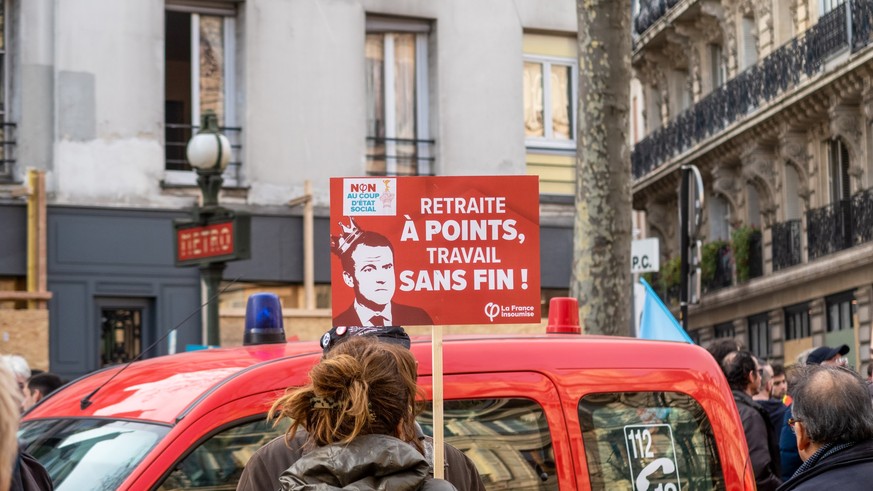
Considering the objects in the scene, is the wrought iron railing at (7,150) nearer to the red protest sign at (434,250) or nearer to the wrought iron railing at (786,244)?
the red protest sign at (434,250)

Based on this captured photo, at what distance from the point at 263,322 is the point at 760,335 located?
103ft

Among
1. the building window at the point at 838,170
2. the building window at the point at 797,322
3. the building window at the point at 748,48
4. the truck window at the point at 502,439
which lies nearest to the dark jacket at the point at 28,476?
the truck window at the point at 502,439

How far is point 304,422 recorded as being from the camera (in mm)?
4066

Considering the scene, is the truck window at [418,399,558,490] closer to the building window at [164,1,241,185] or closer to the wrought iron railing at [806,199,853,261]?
the building window at [164,1,241,185]

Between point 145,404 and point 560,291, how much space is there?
1426cm

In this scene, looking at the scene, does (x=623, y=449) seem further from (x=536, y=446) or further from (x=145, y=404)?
(x=145, y=404)

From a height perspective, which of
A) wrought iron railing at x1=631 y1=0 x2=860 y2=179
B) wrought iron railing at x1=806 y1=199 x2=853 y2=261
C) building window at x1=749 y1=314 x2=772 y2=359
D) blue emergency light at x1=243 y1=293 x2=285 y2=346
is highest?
wrought iron railing at x1=631 y1=0 x2=860 y2=179

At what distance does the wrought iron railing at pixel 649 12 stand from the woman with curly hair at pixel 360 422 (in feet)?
125

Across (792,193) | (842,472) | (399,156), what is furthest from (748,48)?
(842,472)

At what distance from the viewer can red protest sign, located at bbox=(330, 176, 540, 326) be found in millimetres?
5410

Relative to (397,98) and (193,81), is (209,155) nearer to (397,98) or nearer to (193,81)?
(193,81)

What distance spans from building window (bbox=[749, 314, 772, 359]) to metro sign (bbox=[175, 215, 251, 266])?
2393 centimetres

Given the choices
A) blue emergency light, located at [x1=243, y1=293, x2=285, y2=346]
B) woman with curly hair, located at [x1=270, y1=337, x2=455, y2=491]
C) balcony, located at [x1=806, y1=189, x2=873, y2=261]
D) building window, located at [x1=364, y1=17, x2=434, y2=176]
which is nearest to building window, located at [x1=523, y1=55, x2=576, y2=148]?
building window, located at [x1=364, y1=17, x2=434, y2=176]

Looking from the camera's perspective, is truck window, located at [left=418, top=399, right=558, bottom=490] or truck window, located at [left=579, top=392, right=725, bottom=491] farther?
truck window, located at [left=579, top=392, right=725, bottom=491]
